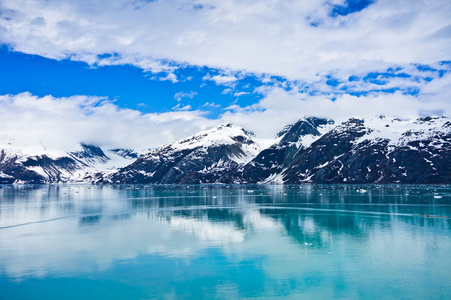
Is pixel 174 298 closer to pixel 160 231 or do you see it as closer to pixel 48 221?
pixel 160 231

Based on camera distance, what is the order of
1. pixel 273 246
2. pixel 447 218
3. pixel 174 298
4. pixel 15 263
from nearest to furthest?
1. pixel 174 298
2. pixel 15 263
3. pixel 273 246
4. pixel 447 218

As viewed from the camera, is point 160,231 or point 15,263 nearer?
point 15,263

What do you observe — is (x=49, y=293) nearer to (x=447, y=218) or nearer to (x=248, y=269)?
(x=248, y=269)

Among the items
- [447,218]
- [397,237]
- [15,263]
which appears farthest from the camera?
[447,218]

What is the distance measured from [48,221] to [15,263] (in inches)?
1889

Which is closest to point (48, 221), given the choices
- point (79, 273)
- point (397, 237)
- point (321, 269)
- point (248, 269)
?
point (79, 273)

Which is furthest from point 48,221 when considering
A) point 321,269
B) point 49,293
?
point 321,269

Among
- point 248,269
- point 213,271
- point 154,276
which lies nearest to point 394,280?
point 248,269

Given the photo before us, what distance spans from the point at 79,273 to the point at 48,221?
56713 mm

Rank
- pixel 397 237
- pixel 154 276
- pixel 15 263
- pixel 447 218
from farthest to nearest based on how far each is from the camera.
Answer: pixel 447 218 < pixel 397 237 < pixel 15 263 < pixel 154 276

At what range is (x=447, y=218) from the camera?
3519 inches

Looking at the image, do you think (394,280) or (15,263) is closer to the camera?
(394,280)

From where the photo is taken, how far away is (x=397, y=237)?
65.2m

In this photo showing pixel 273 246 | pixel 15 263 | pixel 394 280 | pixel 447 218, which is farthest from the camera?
pixel 447 218
